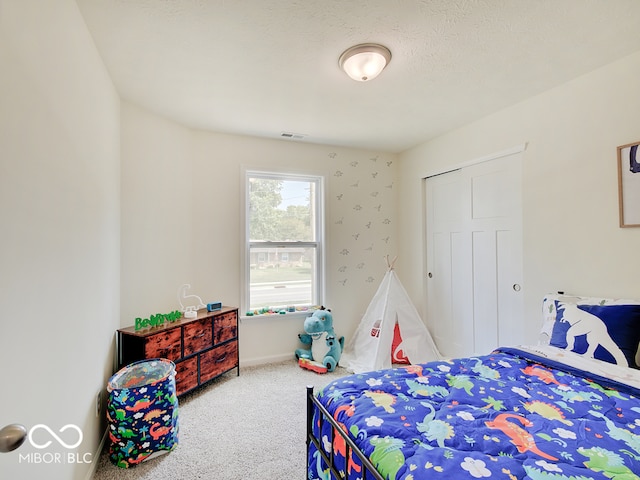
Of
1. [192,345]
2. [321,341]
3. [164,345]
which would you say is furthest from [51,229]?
[321,341]

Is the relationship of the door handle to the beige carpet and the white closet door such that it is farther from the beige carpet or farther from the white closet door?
the white closet door

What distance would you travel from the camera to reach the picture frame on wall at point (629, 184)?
194 centimetres

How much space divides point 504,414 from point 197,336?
92.6 inches

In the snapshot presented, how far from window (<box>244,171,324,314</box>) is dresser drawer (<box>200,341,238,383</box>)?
0.51m

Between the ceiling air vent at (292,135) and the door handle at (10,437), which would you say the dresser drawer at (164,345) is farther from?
the ceiling air vent at (292,135)

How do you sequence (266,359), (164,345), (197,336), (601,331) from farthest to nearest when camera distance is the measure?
1. (266,359)
2. (197,336)
3. (164,345)
4. (601,331)

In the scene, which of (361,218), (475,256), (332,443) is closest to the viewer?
Answer: (332,443)

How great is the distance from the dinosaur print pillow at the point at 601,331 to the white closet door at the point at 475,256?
2.34 ft

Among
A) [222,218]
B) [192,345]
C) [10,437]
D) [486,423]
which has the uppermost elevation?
[222,218]

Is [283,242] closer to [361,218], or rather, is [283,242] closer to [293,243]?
[293,243]

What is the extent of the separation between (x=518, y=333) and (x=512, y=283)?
44cm

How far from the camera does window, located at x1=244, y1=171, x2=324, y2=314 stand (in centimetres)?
353

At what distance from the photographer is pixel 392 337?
323 centimetres

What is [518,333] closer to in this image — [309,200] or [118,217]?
[309,200]
